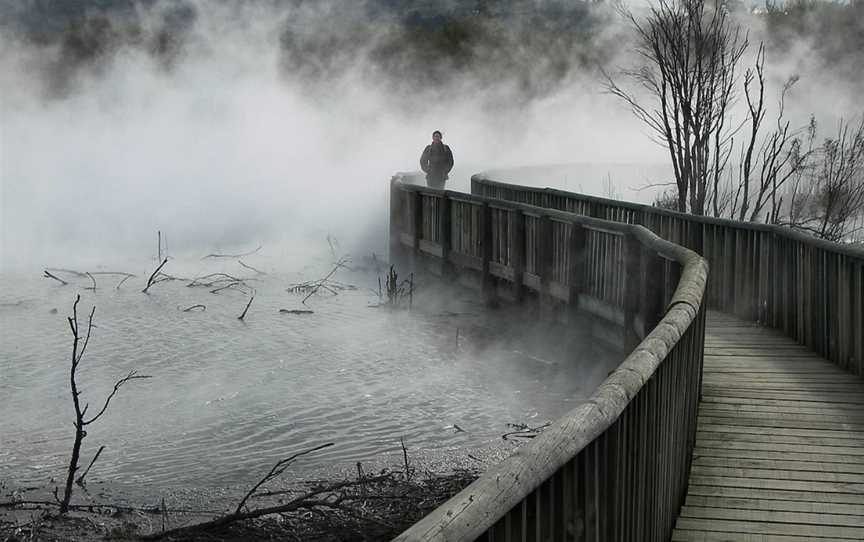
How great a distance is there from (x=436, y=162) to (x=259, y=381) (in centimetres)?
944

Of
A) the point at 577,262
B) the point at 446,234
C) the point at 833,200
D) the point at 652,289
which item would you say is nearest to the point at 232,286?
the point at 446,234

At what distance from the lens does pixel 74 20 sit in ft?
122

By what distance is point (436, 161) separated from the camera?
764 inches

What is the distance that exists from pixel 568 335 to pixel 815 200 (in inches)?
375

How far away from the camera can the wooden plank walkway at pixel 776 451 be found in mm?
4871

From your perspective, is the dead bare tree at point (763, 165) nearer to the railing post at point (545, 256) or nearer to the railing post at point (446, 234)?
the railing post at point (446, 234)

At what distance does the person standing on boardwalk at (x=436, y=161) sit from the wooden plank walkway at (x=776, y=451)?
11542 mm

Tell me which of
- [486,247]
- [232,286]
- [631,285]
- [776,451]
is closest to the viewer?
[776,451]

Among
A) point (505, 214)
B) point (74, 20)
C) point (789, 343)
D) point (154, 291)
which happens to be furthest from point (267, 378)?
point (74, 20)

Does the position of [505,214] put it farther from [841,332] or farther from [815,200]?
[815,200]

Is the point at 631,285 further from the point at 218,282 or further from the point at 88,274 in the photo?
the point at 88,274

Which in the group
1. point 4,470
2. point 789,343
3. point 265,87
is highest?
point 265,87

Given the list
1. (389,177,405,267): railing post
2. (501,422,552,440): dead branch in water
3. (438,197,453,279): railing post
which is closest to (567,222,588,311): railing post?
(501,422,552,440): dead branch in water

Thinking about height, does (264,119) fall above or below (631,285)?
above
